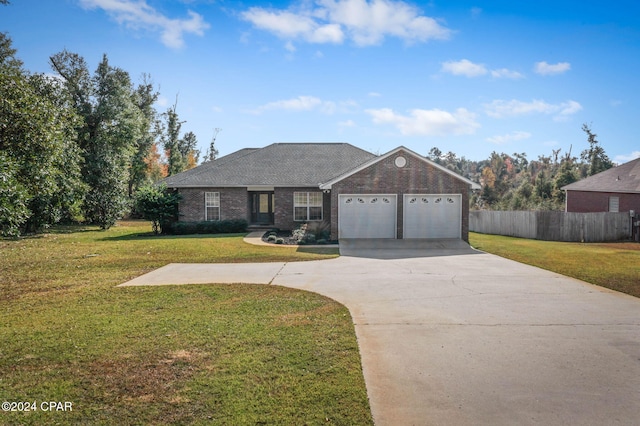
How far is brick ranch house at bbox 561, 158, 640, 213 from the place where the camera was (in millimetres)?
28750

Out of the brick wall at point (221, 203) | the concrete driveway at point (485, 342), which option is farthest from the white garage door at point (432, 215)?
the brick wall at point (221, 203)

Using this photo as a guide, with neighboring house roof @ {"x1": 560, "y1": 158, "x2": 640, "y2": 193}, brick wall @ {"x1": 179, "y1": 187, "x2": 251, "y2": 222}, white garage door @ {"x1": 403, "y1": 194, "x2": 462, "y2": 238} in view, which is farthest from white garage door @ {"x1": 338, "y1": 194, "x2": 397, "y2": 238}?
neighboring house roof @ {"x1": 560, "y1": 158, "x2": 640, "y2": 193}

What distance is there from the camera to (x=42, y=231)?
27.2 metres

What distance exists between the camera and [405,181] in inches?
793

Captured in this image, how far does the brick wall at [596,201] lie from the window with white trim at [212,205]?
26.1 meters

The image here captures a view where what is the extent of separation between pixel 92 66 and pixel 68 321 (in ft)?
101

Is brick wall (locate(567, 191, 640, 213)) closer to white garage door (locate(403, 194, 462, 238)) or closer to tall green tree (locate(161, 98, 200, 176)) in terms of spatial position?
white garage door (locate(403, 194, 462, 238))

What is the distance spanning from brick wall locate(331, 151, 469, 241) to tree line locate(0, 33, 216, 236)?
12.5m

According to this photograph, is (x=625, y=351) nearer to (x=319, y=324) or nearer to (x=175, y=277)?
(x=319, y=324)

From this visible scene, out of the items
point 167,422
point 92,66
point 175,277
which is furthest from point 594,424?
point 92,66

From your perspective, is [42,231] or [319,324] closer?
[319,324]

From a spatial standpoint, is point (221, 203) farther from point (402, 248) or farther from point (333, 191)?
point (402, 248)

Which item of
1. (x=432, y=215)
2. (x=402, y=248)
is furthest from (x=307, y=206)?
(x=402, y=248)

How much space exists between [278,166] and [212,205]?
4665 mm
